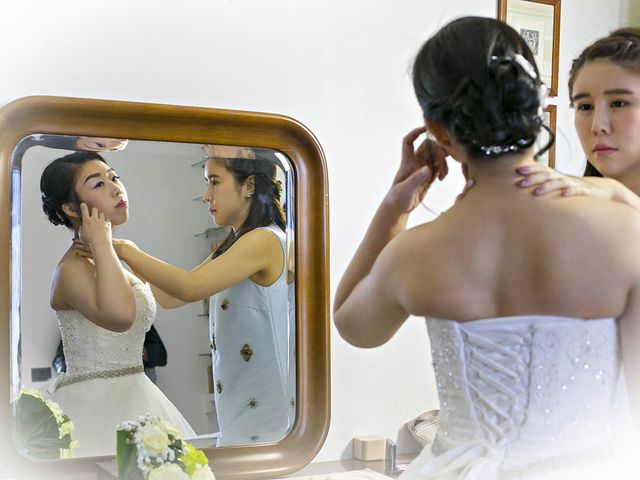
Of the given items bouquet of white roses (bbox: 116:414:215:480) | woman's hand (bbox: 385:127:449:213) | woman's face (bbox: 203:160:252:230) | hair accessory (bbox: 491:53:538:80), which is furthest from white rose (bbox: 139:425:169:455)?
hair accessory (bbox: 491:53:538:80)

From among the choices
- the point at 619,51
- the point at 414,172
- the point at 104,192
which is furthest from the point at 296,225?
the point at 619,51

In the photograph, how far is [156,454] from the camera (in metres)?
1.60

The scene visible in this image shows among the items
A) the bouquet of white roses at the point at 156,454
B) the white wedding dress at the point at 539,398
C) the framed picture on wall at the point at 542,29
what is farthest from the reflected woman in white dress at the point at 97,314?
the framed picture on wall at the point at 542,29

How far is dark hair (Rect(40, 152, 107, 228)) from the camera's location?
71.7 inches

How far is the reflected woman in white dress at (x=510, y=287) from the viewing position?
3.61 ft

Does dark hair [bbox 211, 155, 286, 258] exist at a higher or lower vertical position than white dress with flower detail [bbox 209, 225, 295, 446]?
higher

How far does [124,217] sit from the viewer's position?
1889mm

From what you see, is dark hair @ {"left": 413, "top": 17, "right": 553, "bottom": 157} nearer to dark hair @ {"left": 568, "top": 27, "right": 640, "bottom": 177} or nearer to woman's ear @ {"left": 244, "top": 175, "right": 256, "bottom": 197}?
dark hair @ {"left": 568, "top": 27, "right": 640, "bottom": 177}

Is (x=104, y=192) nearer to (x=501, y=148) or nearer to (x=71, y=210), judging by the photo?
(x=71, y=210)

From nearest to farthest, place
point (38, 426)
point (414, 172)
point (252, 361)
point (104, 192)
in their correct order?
point (414, 172) → point (38, 426) → point (104, 192) → point (252, 361)

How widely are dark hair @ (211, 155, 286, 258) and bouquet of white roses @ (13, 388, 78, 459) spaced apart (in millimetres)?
567

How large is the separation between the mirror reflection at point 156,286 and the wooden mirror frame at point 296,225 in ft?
0.08

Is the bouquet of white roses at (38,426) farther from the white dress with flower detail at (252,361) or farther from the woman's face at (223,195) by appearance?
the woman's face at (223,195)

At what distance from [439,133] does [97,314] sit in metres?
1.02
